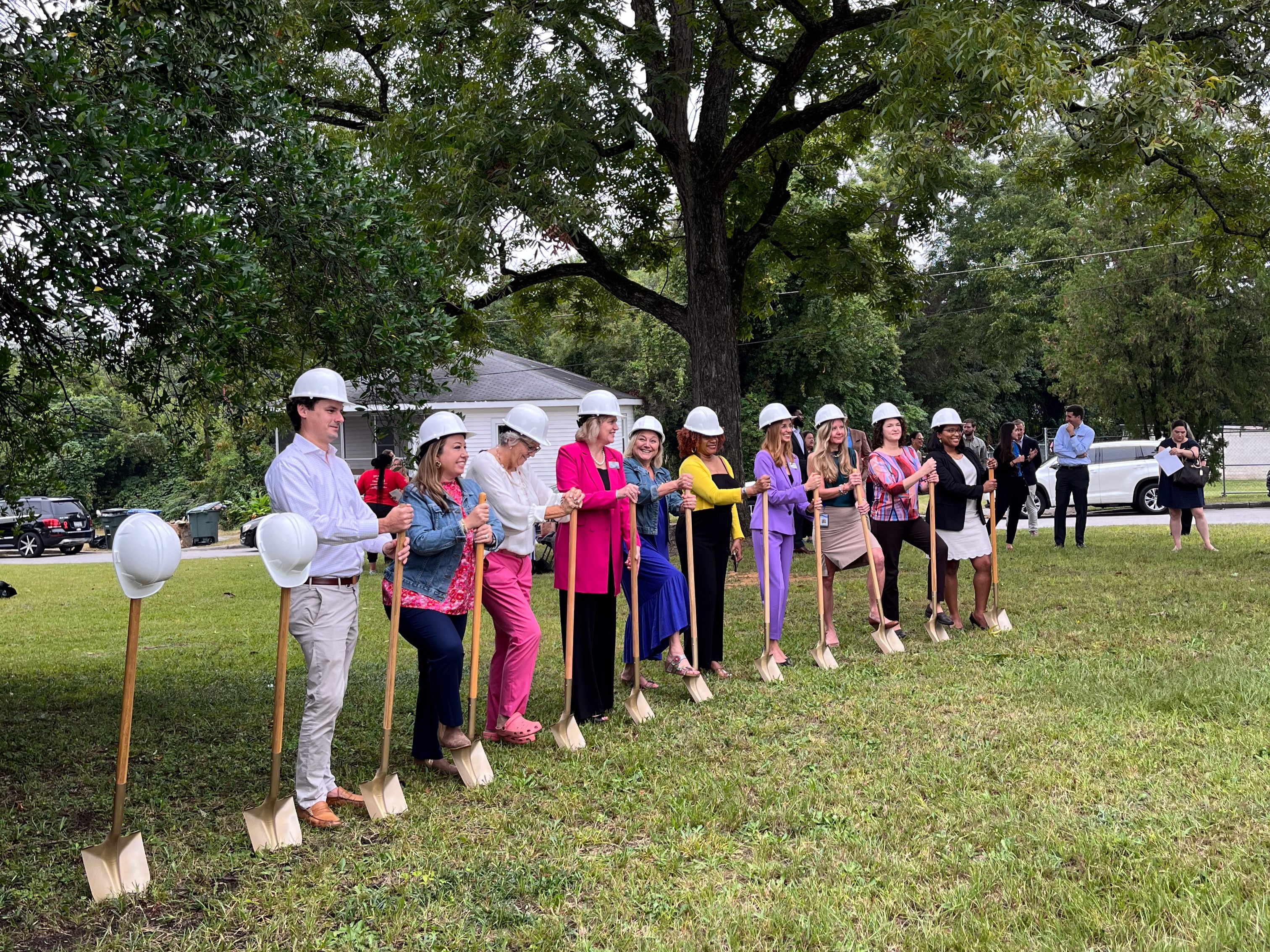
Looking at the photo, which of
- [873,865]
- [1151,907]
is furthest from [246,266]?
[1151,907]

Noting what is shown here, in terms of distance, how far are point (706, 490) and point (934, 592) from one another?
254 centimetres

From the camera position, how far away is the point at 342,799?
213 inches

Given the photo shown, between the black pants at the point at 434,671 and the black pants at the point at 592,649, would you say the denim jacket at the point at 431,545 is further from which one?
the black pants at the point at 592,649

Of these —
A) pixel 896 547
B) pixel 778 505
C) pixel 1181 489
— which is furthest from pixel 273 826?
pixel 1181 489

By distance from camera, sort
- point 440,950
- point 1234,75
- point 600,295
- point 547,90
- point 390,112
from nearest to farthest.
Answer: point 440,950 → point 1234,75 → point 547,90 → point 390,112 → point 600,295

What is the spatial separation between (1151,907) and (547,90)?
37.0ft

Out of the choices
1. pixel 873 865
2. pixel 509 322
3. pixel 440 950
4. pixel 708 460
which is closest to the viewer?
pixel 440 950

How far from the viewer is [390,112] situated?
16.0 metres

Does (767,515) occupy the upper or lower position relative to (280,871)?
Result: upper

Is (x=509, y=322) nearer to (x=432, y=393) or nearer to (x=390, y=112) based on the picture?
(x=390, y=112)

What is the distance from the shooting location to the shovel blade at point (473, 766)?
227 inches

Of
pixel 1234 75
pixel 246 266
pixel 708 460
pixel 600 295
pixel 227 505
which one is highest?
pixel 1234 75

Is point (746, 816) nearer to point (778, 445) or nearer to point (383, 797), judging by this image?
point (383, 797)

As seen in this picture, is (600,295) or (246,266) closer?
(246,266)
